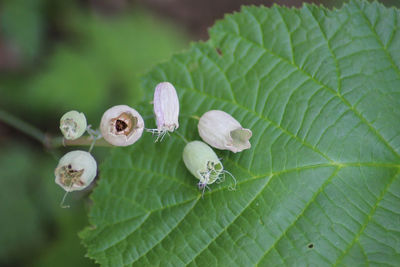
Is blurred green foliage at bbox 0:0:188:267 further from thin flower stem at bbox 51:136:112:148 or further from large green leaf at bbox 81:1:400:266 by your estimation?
large green leaf at bbox 81:1:400:266

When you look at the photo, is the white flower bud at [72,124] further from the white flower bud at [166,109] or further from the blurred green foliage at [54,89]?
the blurred green foliage at [54,89]

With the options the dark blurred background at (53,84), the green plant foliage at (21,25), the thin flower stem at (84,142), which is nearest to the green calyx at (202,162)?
the thin flower stem at (84,142)

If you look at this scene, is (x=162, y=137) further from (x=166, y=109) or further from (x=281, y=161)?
(x=281, y=161)

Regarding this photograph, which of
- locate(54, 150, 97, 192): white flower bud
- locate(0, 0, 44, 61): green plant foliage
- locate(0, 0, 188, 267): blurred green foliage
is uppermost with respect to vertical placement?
locate(0, 0, 44, 61): green plant foliage

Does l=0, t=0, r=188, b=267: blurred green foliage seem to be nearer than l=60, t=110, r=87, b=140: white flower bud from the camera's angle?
No

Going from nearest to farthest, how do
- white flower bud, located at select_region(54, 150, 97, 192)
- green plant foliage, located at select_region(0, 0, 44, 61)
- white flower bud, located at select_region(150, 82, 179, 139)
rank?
1. white flower bud, located at select_region(54, 150, 97, 192)
2. white flower bud, located at select_region(150, 82, 179, 139)
3. green plant foliage, located at select_region(0, 0, 44, 61)

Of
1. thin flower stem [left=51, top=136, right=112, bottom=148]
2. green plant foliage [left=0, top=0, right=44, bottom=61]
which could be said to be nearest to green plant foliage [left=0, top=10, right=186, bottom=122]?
green plant foliage [left=0, top=0, right=44, bottom=61]

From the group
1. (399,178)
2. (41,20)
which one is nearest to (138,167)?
(399,178)

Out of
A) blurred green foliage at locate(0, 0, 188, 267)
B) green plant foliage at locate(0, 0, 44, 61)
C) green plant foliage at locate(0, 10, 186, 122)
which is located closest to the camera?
blurred green foliage at locate(0, 0, 188, 267)
